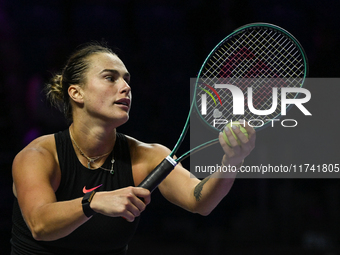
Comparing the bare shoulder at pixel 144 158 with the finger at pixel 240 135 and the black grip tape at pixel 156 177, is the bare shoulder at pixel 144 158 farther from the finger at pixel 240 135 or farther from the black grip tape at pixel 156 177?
the finger at pixel 240 135

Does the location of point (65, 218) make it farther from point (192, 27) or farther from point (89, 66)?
point (192, 27)

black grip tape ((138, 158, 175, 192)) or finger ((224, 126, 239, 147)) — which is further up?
finger ((224, 126, 239, 147))

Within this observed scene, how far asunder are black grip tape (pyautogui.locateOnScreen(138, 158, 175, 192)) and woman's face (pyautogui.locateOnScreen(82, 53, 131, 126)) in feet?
0.92

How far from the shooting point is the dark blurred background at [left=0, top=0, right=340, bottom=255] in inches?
113

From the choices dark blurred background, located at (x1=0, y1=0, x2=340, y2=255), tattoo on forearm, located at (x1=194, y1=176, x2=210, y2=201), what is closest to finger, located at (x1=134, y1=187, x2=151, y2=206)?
tattoo on forearm, located at (x1=194, y1=176, x2=210, y2=201)

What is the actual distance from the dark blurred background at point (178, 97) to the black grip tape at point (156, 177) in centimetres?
174

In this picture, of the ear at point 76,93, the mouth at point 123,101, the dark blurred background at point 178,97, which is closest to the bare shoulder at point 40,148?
the ear at point 76,93

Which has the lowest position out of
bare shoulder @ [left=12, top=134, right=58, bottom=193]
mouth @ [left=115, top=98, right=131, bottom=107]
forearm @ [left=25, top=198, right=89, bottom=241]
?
forearm @ [left=25, top=198, right=89, bottom=241]

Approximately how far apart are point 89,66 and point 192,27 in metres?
2.04

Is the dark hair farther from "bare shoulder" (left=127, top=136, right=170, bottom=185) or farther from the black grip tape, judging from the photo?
the black grip tape

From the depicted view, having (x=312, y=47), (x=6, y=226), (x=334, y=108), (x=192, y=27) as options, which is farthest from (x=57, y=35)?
(x=334, y=108)

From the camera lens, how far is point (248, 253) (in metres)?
2.75

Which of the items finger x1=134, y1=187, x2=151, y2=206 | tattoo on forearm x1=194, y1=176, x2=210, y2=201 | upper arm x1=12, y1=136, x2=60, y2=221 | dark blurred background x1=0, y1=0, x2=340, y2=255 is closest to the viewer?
finger x1=134, y1=187, x2=151, y2=206

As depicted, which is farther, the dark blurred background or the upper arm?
the dark blurred background
